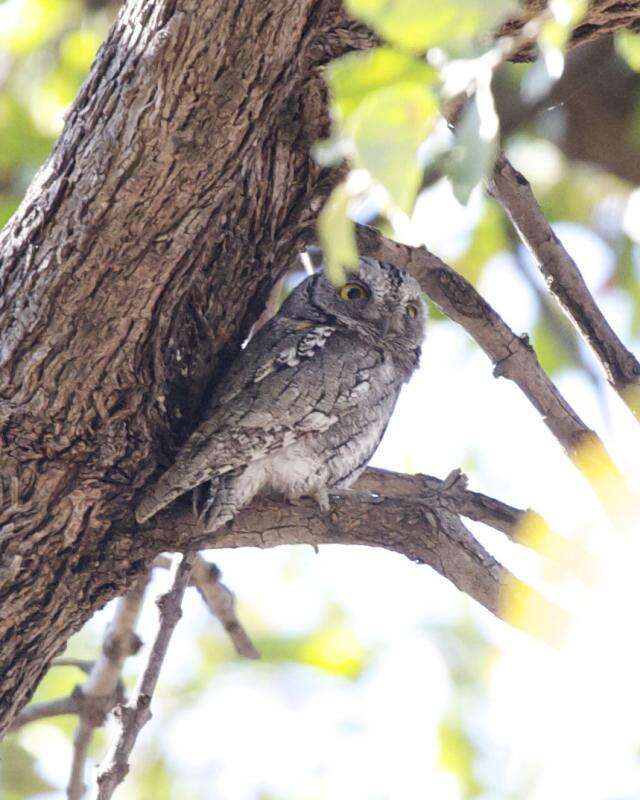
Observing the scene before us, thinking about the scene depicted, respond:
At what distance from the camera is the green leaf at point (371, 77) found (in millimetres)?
846

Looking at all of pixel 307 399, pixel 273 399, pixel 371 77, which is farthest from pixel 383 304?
pixel 371 77

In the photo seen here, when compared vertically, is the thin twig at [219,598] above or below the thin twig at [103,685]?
above

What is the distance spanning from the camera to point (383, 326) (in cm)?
336

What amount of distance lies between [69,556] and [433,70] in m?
1.52

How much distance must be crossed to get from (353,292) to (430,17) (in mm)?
2658

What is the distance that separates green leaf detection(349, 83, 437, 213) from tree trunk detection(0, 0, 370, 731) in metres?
1.11

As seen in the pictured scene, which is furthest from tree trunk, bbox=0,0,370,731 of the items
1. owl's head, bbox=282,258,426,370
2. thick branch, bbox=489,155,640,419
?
owl's head, bbox=282,258,426,370

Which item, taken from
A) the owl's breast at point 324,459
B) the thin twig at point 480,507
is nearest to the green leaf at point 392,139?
the thin twig at point 480,507

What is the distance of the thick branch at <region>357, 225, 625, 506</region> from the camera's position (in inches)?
93.1

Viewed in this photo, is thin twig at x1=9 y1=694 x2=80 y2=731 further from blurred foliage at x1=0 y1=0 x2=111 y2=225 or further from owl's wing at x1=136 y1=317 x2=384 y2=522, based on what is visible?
blurred foliage at x1=0 y1=0 x2=111 y2=225

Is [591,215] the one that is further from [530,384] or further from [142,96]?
[142,96]

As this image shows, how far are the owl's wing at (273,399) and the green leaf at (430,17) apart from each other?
1.50 m

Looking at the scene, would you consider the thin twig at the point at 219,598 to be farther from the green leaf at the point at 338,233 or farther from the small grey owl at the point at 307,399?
the green leaf at the point at 338,233

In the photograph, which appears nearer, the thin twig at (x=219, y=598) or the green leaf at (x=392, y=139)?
the green leaf at (x=392, y=139)
